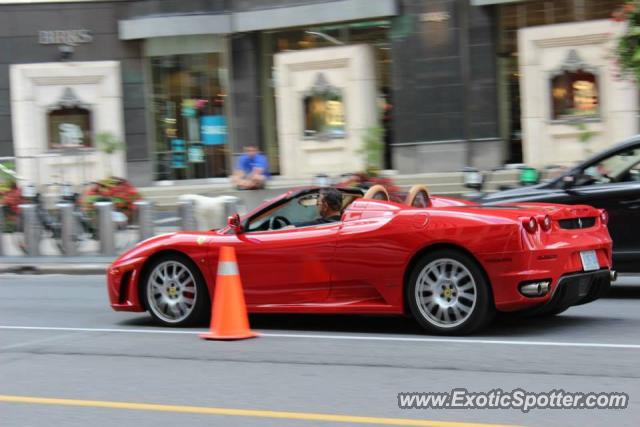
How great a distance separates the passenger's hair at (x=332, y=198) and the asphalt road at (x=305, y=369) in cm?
108

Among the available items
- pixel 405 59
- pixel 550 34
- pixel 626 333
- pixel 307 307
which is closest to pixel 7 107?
pixel 405 59

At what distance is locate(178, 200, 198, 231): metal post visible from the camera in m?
15.7

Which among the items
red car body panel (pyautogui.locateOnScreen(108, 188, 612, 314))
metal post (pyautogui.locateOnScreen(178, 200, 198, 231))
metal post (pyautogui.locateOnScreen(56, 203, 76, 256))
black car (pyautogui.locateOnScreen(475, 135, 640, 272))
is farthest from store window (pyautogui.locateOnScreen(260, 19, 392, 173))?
red car body panel (pyautogui.locateOnScreen(108, 188, 612, 314))

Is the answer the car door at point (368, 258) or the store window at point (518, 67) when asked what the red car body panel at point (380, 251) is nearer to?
the car door at point (368, 258)

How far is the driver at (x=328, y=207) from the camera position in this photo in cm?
850

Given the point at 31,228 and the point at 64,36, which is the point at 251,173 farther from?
the point at 64,36

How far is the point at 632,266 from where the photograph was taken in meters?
10.0

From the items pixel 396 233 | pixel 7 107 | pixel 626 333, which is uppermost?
pixel 7 107

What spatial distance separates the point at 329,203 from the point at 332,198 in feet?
0.20

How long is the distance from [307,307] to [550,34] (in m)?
14.4

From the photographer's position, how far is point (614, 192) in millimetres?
10125

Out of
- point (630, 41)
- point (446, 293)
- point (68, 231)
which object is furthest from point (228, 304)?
point (68, 231)

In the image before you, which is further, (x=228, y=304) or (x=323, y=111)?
(x=323, y=111)

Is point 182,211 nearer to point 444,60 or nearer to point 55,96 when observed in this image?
point 444,60
